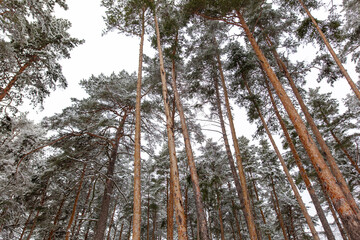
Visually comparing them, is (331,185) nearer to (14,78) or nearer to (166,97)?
(166,97)

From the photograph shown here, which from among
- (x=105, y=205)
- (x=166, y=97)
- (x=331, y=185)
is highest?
(x=166, y=97)

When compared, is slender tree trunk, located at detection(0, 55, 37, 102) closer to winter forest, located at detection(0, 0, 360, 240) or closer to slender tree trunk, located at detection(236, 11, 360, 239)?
winter forest, located at detection(0, 0, 360, 240)

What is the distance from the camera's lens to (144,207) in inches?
776

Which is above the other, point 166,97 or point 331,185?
point 166,97

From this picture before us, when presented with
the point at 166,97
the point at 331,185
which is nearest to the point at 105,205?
the point at 166,97

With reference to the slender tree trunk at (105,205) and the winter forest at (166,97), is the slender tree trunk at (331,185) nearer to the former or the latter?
the winter forest at (166,97)

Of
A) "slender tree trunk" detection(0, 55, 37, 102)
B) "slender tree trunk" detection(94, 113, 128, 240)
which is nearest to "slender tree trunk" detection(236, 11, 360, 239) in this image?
"slender tree trunk" detection(94, 113, 128, 240)

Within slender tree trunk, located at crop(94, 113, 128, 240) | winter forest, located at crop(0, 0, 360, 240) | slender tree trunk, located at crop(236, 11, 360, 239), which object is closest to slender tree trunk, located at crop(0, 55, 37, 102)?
winter forest, located at crop(0, 0, 360, 240)

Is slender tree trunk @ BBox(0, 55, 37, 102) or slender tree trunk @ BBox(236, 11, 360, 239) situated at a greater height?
slender tree trunk @ BBox(0, 55, 37, 102)

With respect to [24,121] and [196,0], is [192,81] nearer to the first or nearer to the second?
[196,0]

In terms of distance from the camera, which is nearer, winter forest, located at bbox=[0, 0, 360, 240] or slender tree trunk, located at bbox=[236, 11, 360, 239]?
slender tree trunk, located at bbox=[236, 11, 360, 239]

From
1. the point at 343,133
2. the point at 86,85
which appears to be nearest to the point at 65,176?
the point at 86,85

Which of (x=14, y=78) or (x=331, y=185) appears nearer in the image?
(x=331, y=185)

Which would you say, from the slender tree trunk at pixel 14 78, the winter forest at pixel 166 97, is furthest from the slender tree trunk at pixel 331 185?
the slender tree trunk at pixel 14 78
